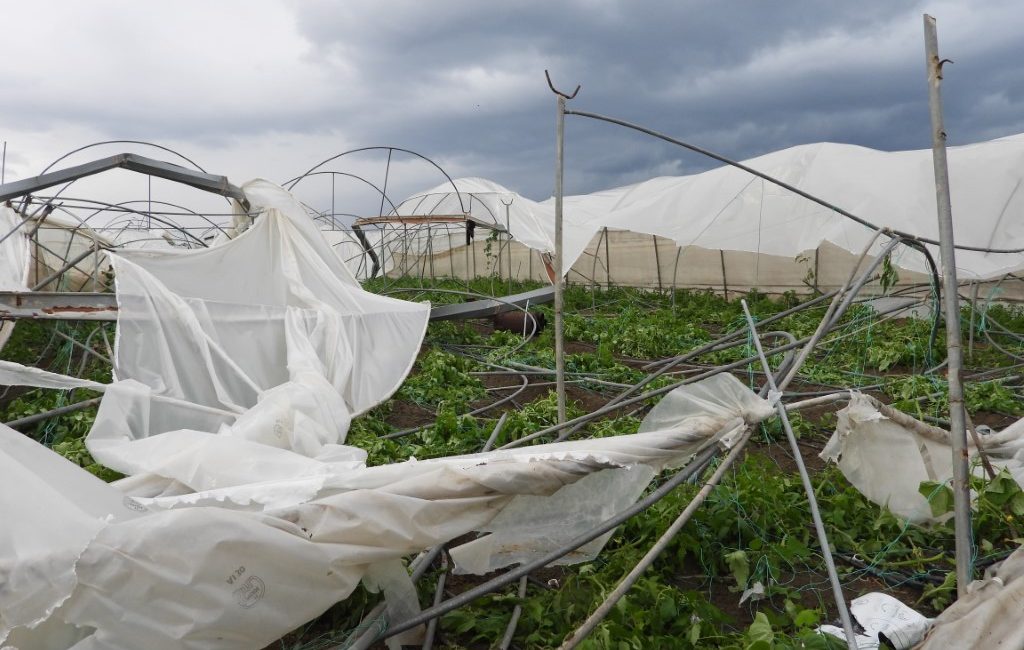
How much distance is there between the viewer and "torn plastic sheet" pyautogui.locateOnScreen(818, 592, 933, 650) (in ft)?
9.59

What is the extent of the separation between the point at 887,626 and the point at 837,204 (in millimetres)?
7826

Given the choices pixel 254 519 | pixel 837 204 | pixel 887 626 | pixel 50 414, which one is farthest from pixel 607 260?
pixel 254 519

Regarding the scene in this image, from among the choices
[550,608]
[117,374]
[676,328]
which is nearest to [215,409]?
[117,374]

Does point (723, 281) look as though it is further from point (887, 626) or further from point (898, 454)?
point (887, 626)

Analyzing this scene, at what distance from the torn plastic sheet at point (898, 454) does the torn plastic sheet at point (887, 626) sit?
85 centimetres

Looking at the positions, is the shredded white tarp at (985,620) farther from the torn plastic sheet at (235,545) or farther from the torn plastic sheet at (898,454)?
the torn plastic sheet at (898,454)

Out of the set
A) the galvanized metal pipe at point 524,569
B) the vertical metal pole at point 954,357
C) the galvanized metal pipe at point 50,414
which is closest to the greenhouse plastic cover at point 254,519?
the galvanized metal pipe at point 524,569

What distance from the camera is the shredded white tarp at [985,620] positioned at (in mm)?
2338

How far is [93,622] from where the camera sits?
2.15m

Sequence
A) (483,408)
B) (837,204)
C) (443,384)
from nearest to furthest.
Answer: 1. (483,408)
2. (443,384)
3. (837,204)

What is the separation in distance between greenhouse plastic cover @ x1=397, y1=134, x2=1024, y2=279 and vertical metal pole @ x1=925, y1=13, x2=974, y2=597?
5.71 metres

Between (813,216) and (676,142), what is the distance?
8.00m

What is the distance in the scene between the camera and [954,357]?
8.55ft

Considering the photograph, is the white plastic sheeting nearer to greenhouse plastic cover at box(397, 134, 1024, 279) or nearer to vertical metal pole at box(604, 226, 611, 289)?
greenhouse plastic cover at box(397, 134, 1024, 279)
